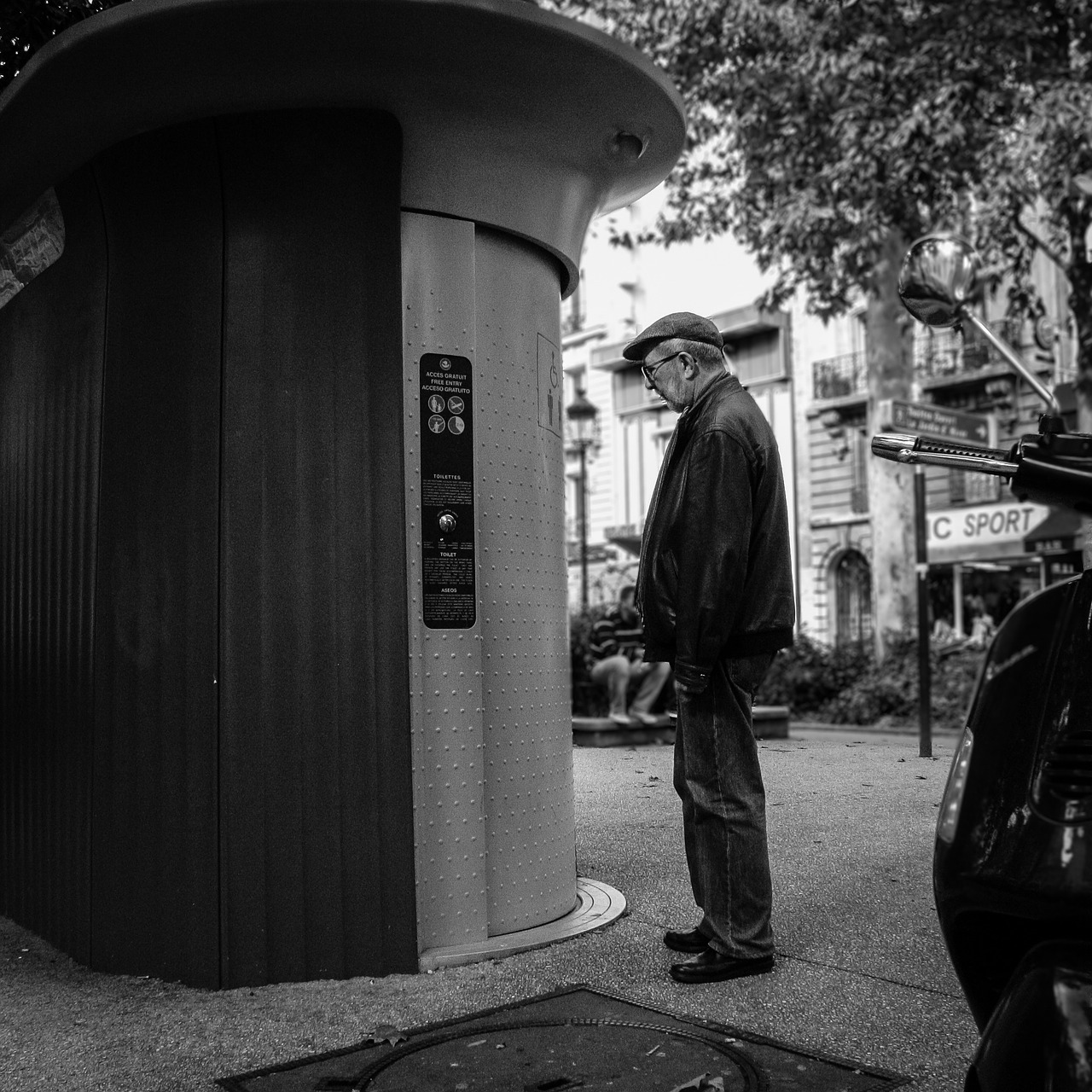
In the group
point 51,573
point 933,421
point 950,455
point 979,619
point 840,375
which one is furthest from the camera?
point 840,375

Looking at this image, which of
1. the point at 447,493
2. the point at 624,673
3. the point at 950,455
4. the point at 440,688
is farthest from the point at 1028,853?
the point at 624,673

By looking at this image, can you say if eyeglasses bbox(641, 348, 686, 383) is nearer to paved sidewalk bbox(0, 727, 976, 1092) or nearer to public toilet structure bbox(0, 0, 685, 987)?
public toilet structure bbox(0, 0, 685, 987)

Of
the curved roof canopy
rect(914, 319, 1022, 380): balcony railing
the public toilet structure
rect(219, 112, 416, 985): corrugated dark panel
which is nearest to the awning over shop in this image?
rect(914, 319, 1022, 380): balcony railing

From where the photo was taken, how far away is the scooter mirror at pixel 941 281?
2.35 meters

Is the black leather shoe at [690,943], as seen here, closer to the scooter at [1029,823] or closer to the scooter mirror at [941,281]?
the scooter at [1029,823]

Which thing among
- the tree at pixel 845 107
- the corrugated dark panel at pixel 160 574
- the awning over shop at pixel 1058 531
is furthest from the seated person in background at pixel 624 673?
the corrugated dark panel at pixel 160 574

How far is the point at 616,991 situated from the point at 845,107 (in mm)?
12011

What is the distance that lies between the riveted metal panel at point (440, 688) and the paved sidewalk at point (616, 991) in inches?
9.2

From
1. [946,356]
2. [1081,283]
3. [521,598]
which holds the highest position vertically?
[946,356]

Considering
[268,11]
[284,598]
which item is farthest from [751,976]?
[268,11]

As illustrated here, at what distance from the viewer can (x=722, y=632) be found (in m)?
3.81

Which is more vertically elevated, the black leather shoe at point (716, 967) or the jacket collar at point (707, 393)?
the jacket collar at point (707, 393)

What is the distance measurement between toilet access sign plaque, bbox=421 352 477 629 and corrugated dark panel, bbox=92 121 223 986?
66 centimetres

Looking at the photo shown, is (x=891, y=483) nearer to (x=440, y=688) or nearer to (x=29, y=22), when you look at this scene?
(x=29, y=22)
